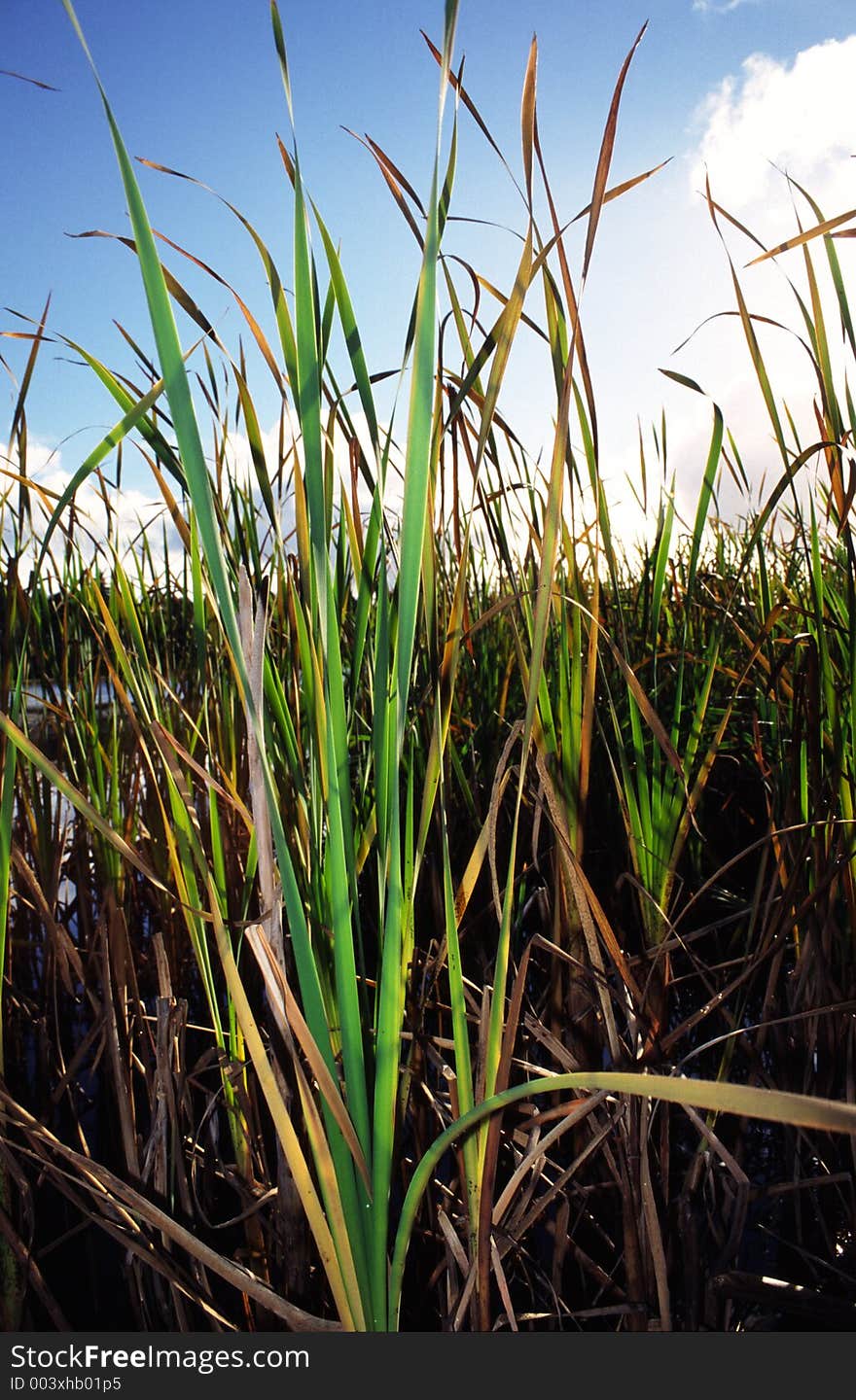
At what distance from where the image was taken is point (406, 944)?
27.1 inches

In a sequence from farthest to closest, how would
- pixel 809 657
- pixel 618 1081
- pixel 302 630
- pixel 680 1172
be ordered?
pixel 680 1172 < pixel 809 657 < pixel 302 630 < pixel 618 1081

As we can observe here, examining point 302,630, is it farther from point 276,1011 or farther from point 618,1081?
point 618,1081

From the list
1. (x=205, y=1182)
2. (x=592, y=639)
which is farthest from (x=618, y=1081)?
(x=205, y=1182)

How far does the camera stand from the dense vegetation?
54 cm

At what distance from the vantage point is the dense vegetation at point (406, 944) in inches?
21.1

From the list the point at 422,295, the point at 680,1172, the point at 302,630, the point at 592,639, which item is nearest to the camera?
the point at 422,295

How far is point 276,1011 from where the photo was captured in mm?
580

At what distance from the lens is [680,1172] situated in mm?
1084

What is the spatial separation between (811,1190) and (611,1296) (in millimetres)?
266

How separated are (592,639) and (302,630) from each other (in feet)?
1.07

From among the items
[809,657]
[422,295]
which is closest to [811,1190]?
[809,657]

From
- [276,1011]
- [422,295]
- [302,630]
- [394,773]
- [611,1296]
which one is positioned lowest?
[611,1296]

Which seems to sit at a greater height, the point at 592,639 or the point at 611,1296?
the point at 592,639

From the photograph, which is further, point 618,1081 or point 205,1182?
point 205,1182
